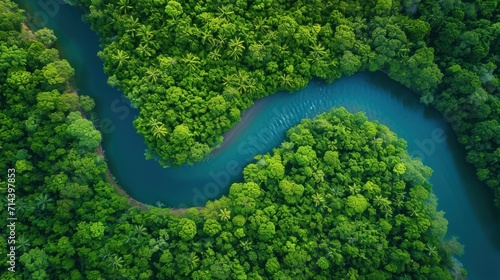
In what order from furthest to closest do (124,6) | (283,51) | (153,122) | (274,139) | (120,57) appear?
(274,139) → (283,51) → (124,6) → (120,57) → (153,122)

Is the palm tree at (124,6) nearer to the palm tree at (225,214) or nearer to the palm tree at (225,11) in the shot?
the palm tree at (225,11)

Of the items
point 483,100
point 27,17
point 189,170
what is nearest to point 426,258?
point 483,100

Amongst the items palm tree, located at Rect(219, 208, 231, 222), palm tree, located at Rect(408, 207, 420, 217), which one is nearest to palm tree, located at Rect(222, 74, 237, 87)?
palm tree, located at Rect(219, 208, 231, 222)

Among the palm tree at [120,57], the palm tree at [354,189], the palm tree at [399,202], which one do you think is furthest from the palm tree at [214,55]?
the palm tree at [399,202]

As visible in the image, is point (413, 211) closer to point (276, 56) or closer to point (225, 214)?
point (225, 214)

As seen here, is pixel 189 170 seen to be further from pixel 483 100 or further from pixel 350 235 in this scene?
pixel 483 100

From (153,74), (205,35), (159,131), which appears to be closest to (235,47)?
(205,35)
